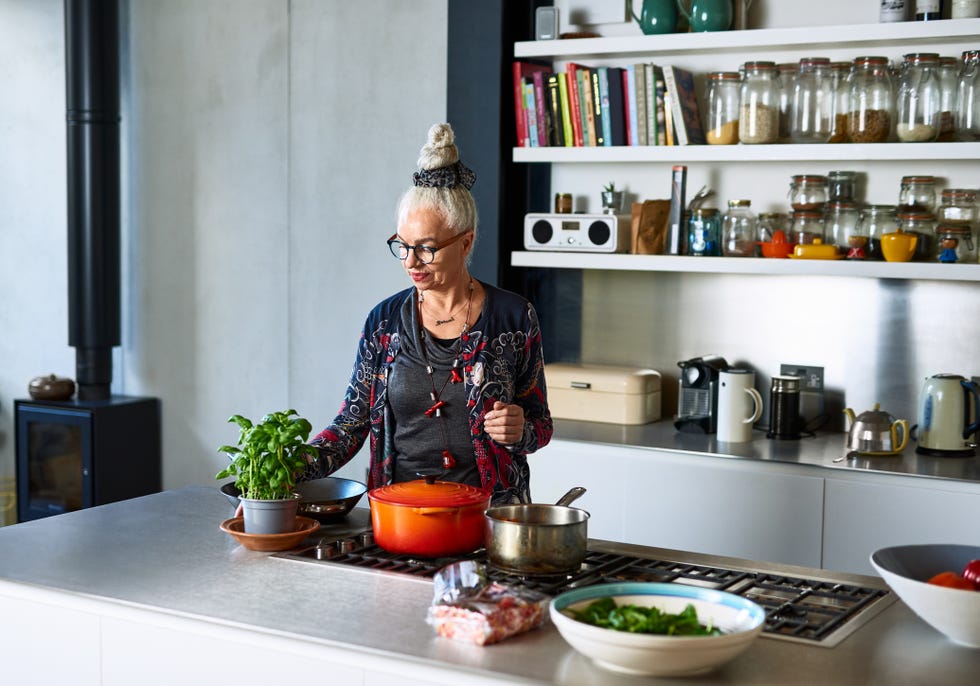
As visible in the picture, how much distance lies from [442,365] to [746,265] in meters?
1.53

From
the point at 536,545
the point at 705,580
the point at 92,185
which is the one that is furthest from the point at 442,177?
the point at 92,185

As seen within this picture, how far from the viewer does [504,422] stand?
256cm

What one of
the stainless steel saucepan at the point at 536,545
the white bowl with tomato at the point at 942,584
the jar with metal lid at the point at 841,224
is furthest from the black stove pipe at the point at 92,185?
the white bowl with tomato at the point at 942,584

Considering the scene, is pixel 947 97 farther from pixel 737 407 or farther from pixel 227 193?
pixel 227 193

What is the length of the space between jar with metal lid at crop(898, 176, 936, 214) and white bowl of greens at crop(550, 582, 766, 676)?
7.79 feet

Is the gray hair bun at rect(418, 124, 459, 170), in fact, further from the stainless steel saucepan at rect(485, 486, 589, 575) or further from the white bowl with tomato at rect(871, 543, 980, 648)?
the white bowl with tomato at rect(871, 543, 980, 648)

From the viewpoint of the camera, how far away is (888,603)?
6.74 ft

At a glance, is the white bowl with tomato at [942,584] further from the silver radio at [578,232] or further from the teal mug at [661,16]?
the teal mug at [661,16]

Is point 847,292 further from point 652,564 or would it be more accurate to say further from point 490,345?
point 652,564

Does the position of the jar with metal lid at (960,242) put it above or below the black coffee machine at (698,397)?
above

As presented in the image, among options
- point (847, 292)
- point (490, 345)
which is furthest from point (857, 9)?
point (490, 345)

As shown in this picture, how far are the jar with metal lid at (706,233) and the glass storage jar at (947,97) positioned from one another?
770mm

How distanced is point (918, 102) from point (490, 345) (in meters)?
1.83

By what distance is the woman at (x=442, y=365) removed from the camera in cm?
275
